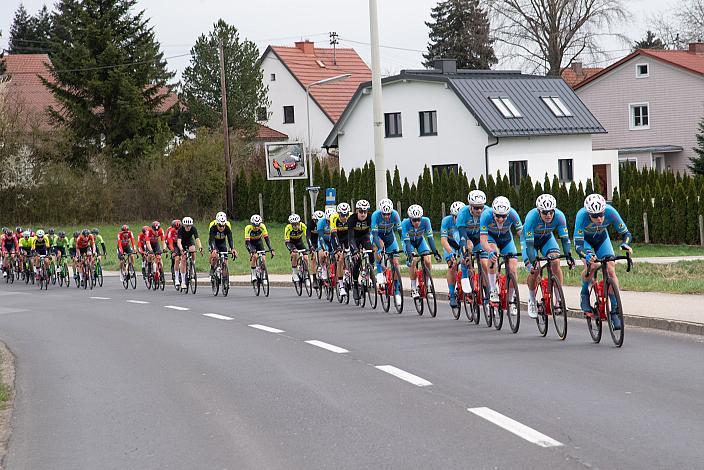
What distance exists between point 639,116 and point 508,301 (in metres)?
54.1

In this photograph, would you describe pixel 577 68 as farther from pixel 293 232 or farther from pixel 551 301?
pixel 551 301

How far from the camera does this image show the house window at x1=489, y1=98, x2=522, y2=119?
180 ft

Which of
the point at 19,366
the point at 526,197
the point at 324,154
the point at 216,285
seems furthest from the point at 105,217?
the point at 19,366

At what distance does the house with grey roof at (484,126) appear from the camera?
54.4 metres

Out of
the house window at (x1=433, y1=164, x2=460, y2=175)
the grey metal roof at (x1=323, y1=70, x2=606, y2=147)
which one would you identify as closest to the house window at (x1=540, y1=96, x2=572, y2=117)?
the grey metal roof at (x1=323, y1=70, x2=606, y2=147)

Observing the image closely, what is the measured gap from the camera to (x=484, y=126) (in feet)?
174

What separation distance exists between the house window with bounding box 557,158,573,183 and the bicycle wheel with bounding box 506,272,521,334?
42.6 meters

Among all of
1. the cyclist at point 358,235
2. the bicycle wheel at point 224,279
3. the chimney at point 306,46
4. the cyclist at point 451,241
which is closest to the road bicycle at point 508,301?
the cyclist at point 451,241

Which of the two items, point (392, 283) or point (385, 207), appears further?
point (392, 283)

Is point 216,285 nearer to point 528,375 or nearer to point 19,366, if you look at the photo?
point 19,366

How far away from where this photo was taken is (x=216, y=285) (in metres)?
27.0

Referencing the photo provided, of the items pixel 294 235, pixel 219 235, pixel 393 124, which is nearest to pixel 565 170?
pixel 393 124

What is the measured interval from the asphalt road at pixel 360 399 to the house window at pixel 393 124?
41233 millimetres

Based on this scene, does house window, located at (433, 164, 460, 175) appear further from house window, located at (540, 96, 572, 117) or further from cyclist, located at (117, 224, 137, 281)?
cyclist, located at (117, 224, 137, 281)
